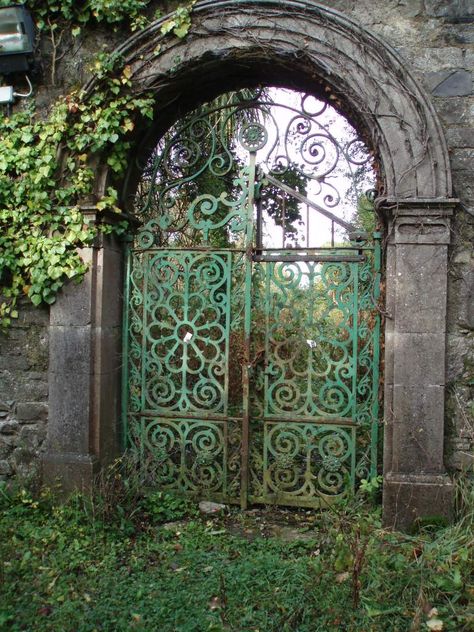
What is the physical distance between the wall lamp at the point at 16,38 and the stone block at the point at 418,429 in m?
3.63

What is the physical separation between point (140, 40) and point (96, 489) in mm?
3263

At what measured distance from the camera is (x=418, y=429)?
365 centimetres

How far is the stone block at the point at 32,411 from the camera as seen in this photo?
4.25m

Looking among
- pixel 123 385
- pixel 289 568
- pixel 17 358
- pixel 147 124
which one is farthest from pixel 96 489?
pixel 147 124

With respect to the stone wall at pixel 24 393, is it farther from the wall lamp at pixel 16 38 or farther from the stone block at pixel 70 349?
the wall lamp at pixel 16 38

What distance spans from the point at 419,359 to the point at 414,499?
3.00 ft

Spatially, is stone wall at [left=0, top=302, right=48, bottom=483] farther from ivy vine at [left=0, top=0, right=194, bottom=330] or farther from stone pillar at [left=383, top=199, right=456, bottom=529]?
stone pillar at [left=383, top=199, right=456, bottom=529]

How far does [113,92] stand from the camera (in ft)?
13.2

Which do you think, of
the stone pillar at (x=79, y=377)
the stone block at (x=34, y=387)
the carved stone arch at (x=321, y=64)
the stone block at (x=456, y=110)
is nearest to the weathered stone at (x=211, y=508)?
the stone pillar at (x=79, y=377)

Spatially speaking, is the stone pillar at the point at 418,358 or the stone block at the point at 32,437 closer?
the stone pillar at the point at 418,358

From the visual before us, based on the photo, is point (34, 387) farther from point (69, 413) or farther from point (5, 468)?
point (5, 468)

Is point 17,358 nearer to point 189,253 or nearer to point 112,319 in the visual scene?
point 112,319

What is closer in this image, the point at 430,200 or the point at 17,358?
the point at 430,200

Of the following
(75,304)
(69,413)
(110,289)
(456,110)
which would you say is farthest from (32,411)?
(456,110)
